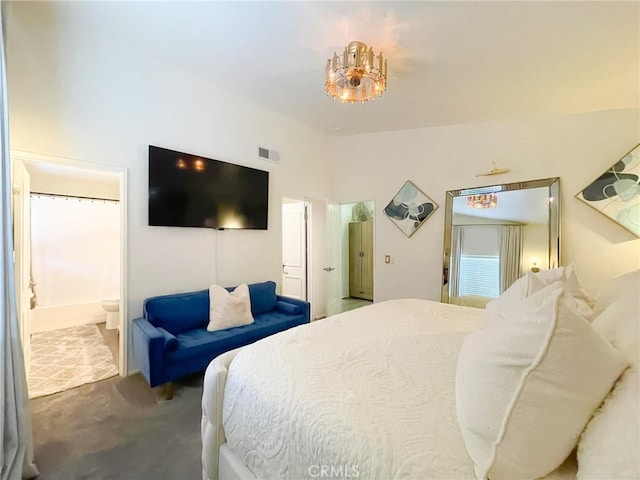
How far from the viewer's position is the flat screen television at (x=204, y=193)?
112 inches

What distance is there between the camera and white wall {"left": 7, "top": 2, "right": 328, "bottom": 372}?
225 cm

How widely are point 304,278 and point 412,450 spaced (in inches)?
155

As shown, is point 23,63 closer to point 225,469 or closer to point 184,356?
point 184,356

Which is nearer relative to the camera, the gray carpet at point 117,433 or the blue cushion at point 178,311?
the gray carpet at point 117,433

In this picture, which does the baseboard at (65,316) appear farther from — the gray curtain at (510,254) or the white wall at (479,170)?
the gray curtain at (510,254)

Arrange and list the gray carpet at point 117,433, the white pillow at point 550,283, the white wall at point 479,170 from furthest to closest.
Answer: the white wall at point 479,170
the gray carpet at point 117,433
the white pillow at point 550,283

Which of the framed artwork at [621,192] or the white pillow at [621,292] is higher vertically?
the framed artwork at [621,192]

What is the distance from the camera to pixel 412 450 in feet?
2.43

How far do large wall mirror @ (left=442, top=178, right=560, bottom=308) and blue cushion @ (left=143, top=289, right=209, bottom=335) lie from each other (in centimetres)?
290

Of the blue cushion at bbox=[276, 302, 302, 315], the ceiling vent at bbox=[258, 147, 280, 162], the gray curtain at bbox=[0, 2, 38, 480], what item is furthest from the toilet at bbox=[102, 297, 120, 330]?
the ceiling vent at bbox=[258, 147, 280, 162]

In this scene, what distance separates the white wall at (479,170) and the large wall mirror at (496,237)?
4.4 inches

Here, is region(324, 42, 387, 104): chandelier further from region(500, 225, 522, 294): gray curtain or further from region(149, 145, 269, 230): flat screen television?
region(500, 225, 522, 294): gray curtain

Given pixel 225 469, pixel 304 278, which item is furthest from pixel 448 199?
pixel 225 469

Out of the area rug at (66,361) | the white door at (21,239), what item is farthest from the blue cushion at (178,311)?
the white door at (21,239)
